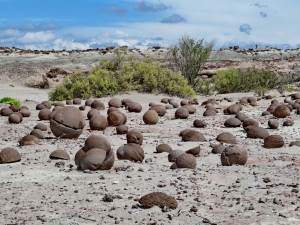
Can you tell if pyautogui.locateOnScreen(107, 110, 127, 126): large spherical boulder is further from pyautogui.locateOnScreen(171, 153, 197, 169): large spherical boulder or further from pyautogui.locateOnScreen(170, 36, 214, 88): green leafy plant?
pyautogui.locateOnScreen(170, 36, 214, 88): green leafy plant

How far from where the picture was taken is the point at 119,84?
1716 centimetres

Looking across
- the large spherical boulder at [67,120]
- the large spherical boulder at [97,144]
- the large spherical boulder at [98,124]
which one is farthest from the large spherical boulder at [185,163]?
the large spherical boulder at [98,124]

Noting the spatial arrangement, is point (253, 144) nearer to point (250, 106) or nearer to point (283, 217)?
point (283, 217)

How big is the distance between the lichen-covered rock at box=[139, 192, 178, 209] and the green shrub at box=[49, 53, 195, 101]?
12.2 m

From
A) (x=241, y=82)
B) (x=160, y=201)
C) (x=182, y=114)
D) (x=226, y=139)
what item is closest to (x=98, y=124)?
(x=226, y=139)

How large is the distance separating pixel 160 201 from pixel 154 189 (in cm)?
60

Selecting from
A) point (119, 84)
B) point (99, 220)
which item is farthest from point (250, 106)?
point (99, 220)

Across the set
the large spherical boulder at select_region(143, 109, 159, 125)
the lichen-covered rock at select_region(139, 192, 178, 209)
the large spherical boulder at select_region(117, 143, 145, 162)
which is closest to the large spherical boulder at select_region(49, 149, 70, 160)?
the large spherical boulder at select_region(117, 143, 145, 162)

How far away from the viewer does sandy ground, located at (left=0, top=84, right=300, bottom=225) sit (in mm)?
4469

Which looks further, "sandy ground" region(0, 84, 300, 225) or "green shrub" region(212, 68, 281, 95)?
"green shrub" region(212, 68, 281, 95)

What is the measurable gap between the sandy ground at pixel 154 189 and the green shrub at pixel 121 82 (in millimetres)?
9074

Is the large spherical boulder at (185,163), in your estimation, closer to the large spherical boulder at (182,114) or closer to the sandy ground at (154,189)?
the sandy ground at (154,189)

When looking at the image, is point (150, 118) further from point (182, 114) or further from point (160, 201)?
point (160, 201)

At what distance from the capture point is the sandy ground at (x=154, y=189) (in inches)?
176
